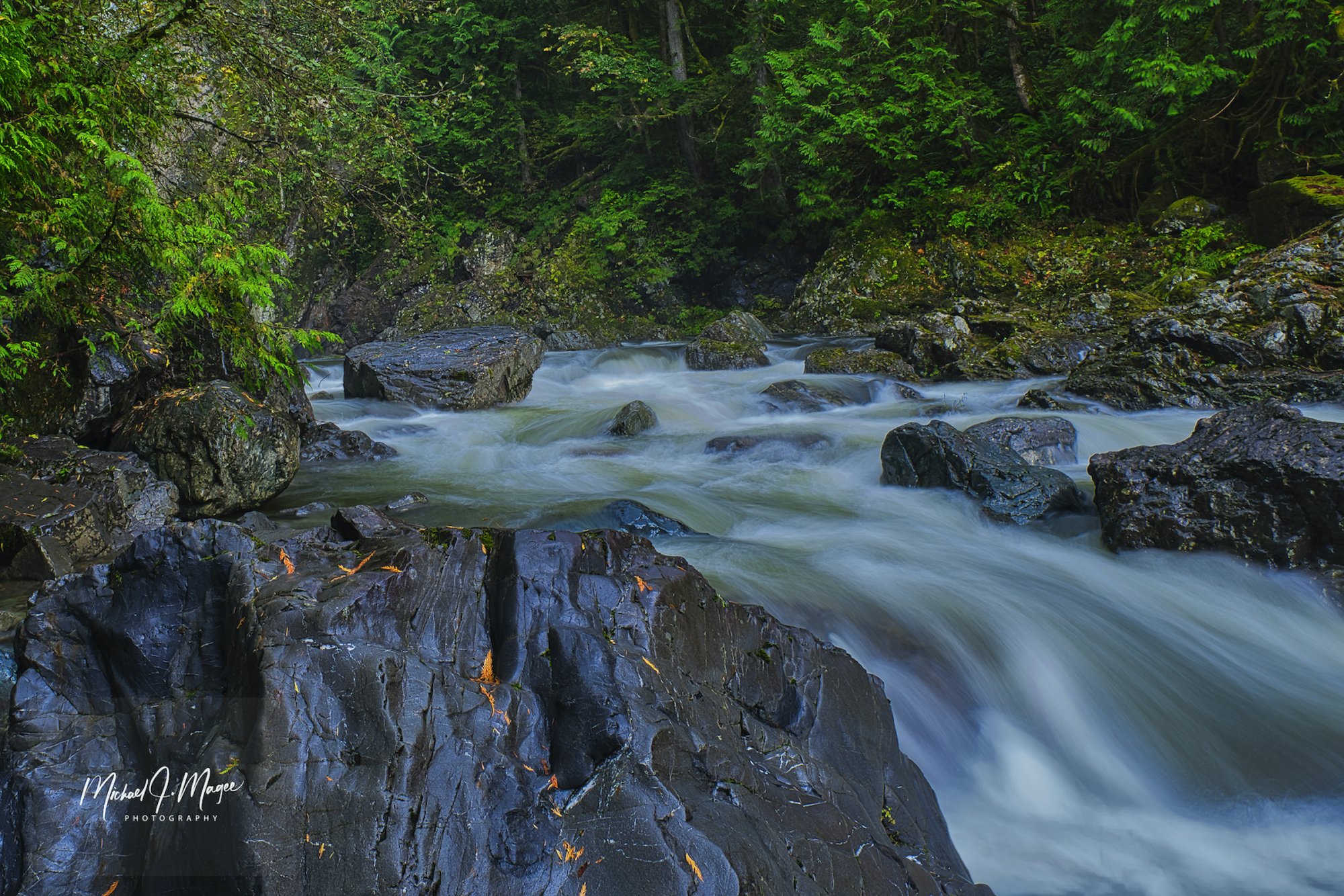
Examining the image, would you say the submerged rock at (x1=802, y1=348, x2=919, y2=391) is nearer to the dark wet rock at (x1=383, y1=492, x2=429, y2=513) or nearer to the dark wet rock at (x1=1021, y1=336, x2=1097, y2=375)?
the dark wet rock at (x1=1021, y1=336, x2=1097, y2=375)

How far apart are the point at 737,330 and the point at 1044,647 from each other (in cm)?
1114

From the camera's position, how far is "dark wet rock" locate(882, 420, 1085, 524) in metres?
6.13

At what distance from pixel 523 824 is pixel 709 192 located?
19.4 metres

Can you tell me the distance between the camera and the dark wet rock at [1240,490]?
188 inches

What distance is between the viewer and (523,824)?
2016mm

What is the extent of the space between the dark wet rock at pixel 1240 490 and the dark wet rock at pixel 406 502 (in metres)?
5.34

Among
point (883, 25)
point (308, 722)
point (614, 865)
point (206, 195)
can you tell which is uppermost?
point (883, 25)

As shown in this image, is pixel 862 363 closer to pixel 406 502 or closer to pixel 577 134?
pixel 406 502

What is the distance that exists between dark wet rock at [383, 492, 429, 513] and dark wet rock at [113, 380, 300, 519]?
0.91 metres

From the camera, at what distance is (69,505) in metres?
4.52

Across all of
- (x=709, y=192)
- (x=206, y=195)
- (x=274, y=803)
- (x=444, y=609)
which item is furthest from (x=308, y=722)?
(x=709, y=192)

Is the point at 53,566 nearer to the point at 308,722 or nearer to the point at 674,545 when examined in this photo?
the point at 308,722

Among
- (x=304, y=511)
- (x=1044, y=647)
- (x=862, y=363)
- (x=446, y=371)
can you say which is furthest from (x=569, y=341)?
(x=1044, y=647)

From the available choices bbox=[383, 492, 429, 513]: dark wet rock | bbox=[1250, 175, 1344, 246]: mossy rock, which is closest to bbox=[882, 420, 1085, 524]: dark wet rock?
bbox=[383, 492, 429, 513]: dark wet rock
